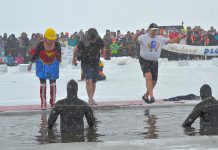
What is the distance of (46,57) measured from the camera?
13812 mm

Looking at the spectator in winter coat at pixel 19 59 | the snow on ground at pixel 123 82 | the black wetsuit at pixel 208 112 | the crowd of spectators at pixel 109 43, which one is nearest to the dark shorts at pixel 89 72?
the snow on ground at pixel 123 82

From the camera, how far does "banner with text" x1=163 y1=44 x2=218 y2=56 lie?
31938 mm

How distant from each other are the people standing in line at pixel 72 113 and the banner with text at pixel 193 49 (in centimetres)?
2297

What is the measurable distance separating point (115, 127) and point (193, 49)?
73.9 ft

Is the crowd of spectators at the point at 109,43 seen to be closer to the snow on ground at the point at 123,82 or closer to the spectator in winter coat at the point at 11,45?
the spectator in winter coat at the point at 11,45

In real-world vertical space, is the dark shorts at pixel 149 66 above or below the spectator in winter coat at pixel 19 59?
above

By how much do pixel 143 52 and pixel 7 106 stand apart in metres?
3.53

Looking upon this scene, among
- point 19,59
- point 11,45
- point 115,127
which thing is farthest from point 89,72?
point 19,59

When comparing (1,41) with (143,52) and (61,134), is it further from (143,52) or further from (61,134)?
(61,134)

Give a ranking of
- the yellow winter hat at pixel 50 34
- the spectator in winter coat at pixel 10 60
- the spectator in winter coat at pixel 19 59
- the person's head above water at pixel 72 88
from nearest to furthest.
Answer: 1. the person's head above water at pixel 72 88
2. the yellow winter hat at pixel 50 34
3. the spectator in winter coat at pixel 19 59
4. the spectator in winter coat at pixel 10 60

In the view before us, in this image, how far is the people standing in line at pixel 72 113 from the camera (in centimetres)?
921

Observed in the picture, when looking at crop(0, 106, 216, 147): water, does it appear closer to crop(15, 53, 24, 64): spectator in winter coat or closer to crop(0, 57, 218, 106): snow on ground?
crop(0, 57, 218, 106): snow on ground

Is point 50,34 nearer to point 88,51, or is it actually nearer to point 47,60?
point 47,60

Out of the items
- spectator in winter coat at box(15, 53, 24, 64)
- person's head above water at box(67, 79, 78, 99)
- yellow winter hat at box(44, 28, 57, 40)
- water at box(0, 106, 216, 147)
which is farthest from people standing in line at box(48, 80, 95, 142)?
spectator in winter coat at box(15, 53, 24, 64)
